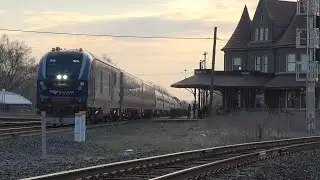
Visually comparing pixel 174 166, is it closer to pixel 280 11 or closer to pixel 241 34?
pixel 280 11

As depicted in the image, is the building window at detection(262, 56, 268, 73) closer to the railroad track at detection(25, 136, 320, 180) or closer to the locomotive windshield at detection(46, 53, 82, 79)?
the locomotive windshield at detection(46, 53, 82, 79)

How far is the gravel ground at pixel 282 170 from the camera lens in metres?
13.8

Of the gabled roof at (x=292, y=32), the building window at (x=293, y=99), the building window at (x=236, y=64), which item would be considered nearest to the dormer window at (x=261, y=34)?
the gabled roof at (x=292, y=32)

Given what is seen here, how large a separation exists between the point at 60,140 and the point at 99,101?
922 cm

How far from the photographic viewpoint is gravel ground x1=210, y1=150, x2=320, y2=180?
542 inches

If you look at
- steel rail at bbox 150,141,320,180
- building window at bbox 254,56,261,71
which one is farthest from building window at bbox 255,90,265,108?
steel rail at bbox 150,141,320,180

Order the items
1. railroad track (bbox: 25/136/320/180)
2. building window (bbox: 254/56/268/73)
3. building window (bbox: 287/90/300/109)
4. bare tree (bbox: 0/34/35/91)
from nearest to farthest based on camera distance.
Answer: railroad track (bbox: 25/136/320/180), building window (bbox: 287/90/300/109), building window (bbox: 254/56/268/73), bare tree (bbox: 0/34/35/91)

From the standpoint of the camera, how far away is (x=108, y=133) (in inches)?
1072

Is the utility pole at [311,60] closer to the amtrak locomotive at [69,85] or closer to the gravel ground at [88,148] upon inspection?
the gravel ground at [88,148]

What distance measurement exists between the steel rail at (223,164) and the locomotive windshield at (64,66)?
455 inches

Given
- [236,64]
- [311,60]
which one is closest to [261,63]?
[236,64]

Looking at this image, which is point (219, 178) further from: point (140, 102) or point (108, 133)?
point (140, 102)

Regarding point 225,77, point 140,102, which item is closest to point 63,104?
point 140,102

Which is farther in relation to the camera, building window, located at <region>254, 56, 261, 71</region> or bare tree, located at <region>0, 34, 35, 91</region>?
bare tree, located at <region>0, 34, 35, 91</region>
